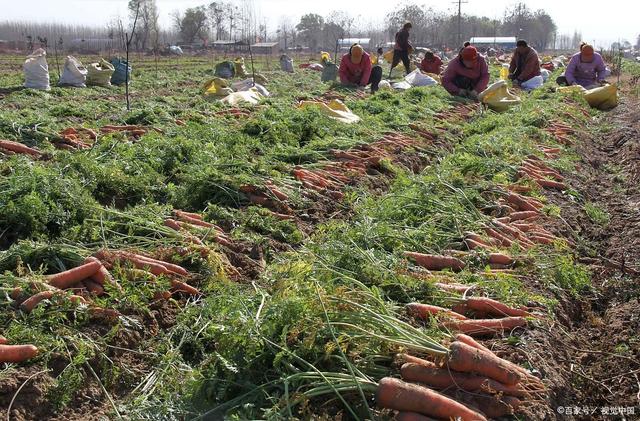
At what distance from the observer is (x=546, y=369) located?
3.60 m

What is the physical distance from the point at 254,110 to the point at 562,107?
7216 millimetres

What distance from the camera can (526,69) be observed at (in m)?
19.0

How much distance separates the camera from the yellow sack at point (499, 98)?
1440cm

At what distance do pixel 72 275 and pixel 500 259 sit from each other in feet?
11.2

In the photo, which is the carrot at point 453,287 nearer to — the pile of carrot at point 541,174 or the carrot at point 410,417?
the carrot at point 410,417

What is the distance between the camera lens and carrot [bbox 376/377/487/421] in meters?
3.06

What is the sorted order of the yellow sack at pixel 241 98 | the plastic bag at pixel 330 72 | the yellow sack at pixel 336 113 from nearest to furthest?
the yellow sack at pixel 336 113 → the yellow sack at pixel 241 98 → the plastic bag at pixel 330 72

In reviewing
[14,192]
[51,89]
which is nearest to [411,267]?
[14,192]

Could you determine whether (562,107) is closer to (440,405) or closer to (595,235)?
(595,235)

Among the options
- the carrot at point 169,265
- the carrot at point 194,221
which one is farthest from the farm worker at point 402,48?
the carrot at point 169,265

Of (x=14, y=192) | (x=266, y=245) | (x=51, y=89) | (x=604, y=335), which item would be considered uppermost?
(x=51, y=89)

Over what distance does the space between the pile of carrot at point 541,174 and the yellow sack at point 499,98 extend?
6.30m

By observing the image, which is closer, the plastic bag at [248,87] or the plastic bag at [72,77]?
A: the plastic bag at [248,87]

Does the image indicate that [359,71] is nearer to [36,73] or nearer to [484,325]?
[36,73]
